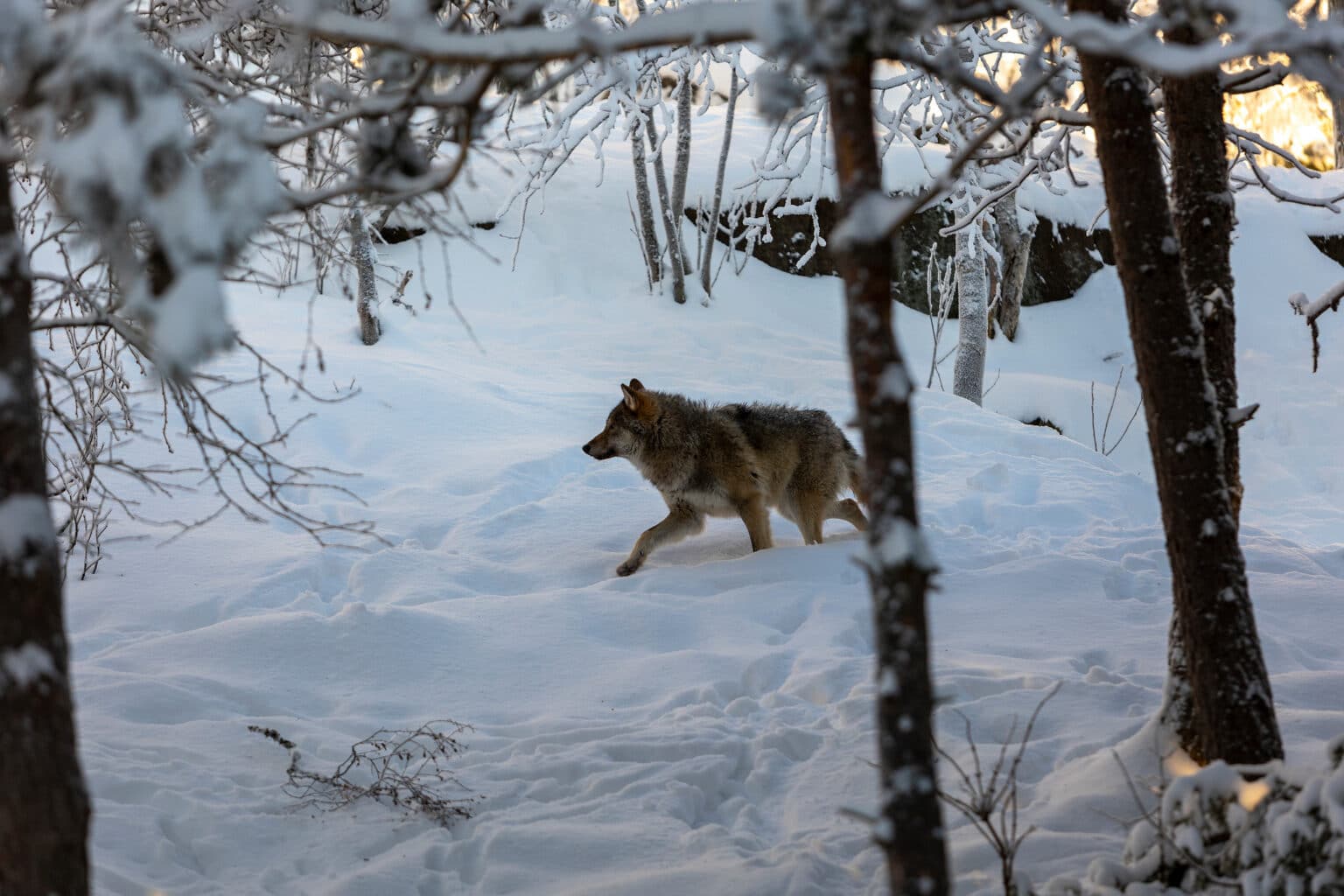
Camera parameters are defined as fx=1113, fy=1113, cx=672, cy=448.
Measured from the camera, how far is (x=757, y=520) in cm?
749

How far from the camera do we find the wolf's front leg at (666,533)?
727 centimetres

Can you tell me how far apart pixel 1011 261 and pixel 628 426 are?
33.8ft

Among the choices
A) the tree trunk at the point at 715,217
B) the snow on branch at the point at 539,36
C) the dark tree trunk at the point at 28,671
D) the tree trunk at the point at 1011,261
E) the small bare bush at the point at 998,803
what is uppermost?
the tree trunk at the point at 715,217

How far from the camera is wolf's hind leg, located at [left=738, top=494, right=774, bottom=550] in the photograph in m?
7.49

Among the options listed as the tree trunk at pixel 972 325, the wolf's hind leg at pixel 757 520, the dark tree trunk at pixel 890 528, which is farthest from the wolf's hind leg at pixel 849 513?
the dark tree trunk at pixel 890 528

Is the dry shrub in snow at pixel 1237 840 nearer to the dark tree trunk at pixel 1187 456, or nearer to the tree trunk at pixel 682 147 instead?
the dark tree trunk at pixel 1187 456

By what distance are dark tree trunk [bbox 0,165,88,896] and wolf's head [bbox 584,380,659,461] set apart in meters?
5.42

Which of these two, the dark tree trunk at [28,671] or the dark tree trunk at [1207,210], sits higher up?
the dark tree trunk at [1207,210]

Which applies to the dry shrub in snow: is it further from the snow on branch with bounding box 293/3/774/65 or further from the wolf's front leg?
the wolf's front leg

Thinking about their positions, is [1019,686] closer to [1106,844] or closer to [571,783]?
[1106,844]

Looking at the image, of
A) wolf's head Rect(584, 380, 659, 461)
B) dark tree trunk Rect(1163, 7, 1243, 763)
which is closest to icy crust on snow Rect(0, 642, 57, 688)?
dark tree trunk Rect(1163, 7, 1243, 763)

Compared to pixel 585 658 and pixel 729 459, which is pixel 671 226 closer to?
pixel 729 459

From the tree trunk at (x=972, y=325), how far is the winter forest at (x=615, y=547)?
0.74 metres

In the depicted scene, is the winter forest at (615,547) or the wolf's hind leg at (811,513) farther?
the wolf's hind leg at (811,513)
